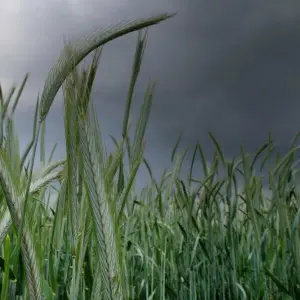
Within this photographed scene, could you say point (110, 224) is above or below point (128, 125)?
below

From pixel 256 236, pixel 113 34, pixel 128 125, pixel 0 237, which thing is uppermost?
pixel 113 34

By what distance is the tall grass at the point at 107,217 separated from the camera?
95 cm

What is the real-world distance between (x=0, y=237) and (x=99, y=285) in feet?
1.11

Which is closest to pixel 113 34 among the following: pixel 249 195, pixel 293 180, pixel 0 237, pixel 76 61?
pixel 76 61

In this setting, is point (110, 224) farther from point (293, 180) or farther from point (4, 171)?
point (293, 180)

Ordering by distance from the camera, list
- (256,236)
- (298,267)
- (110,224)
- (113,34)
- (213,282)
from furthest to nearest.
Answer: (213,282) < (256,236) < (298,267) < (113,34) < (110,224)

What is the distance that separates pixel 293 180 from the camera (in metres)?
1.82

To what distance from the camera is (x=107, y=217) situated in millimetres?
892

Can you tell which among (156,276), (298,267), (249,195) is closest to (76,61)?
(249,195)

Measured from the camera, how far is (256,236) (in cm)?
179

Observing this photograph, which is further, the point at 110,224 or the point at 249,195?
the point at 249,195

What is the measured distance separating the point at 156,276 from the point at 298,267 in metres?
0.57

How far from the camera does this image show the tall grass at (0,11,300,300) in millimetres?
948

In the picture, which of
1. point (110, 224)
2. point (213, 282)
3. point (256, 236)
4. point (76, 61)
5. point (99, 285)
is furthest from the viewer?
point (213, 282)
